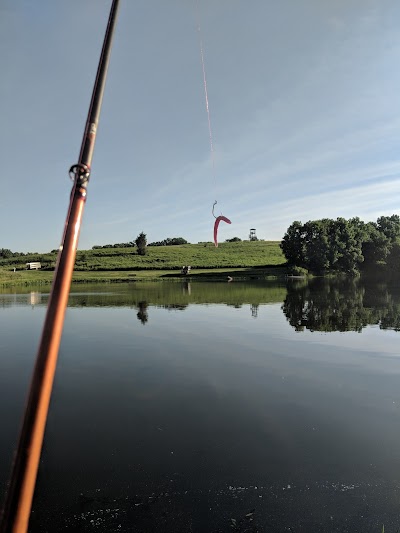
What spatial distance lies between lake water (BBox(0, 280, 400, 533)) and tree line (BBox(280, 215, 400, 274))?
9722cm

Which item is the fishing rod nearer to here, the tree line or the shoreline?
the shoreline

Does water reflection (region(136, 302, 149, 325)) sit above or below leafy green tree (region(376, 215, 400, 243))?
below

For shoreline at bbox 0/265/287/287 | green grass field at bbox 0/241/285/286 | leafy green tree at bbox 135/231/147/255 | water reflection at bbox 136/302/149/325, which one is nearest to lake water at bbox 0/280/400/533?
water reflection at bbox 136/302/149/325

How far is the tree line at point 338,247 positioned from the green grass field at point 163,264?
969 cm

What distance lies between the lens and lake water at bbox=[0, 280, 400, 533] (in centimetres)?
730

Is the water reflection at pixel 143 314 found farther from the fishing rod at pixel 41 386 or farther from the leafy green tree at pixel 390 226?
the leafy green tree at pixel 390 226

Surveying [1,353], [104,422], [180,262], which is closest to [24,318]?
[1,353]

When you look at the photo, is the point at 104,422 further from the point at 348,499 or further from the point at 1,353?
the point at 1,353

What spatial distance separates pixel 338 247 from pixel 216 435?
115m

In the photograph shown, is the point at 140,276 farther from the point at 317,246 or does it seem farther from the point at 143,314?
the point at 143,314

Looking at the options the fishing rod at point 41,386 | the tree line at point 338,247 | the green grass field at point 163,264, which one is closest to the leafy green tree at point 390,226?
A: the tree line at point 338,247

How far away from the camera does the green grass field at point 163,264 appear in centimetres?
11062

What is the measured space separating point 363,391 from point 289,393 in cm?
281

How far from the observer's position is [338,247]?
381ft
